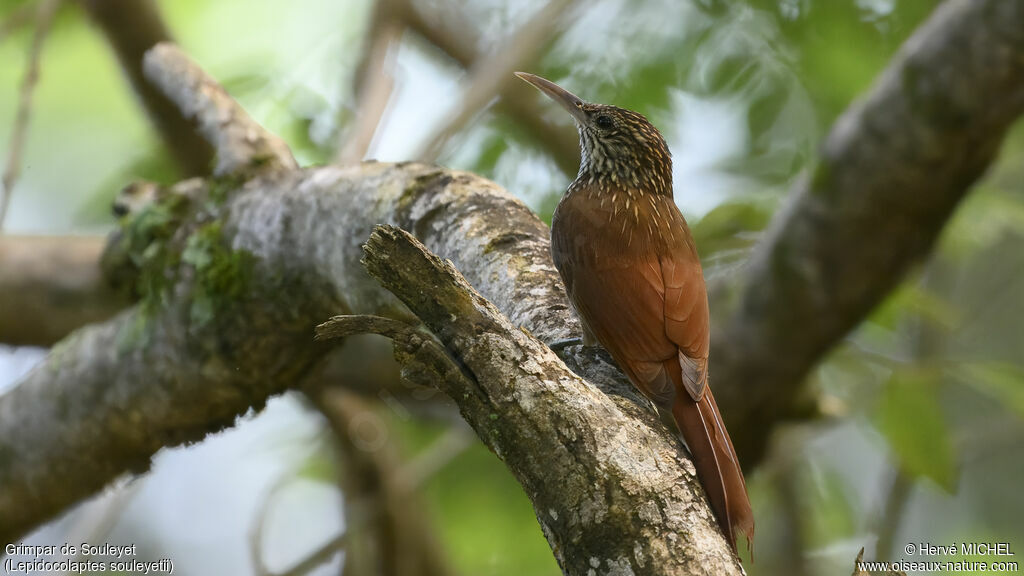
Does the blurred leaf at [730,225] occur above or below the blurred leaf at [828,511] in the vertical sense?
above

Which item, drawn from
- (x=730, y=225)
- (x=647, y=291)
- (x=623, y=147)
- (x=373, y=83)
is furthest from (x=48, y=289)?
(x=730, y=225)

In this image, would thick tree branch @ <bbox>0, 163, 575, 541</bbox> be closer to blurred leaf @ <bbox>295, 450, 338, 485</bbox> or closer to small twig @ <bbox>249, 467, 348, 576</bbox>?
small twig @ <bbox>249, 467, 348, 576</bbox>

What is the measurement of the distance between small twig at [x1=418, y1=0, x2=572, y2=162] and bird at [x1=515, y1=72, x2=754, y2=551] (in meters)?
0.60

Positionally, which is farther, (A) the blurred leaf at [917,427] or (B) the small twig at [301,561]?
(B) the small twig at [301,561]

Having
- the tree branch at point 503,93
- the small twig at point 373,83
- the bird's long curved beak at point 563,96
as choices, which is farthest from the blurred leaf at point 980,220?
the small twig at point 373,83

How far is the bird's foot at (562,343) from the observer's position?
6.42 feet

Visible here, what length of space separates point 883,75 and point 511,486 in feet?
7.50

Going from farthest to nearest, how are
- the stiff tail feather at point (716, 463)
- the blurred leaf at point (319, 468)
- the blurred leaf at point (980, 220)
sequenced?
the blurred leaf at point (319, 468), the blurred leaf at point (980, 220), the stiff tail feather at point (716, 463)

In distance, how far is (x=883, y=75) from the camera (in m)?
3.04

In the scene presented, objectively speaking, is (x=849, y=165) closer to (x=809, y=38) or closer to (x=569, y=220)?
(x=809, y=38)

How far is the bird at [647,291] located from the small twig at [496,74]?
603mm

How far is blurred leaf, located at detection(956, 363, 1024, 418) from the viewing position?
300cm

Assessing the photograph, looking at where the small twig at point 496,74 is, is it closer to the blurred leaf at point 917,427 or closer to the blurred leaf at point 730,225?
the blurred leaf at point 730,225

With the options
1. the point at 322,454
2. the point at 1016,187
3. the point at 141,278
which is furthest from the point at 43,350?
the point at 1016,187
